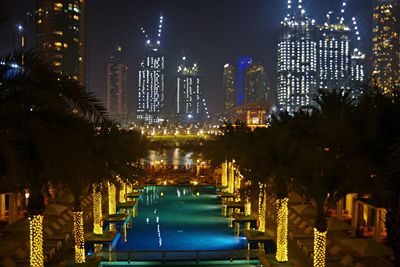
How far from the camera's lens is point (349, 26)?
145m

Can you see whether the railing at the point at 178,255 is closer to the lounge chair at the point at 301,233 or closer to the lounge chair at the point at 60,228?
the lounge chair at the point at 301,233

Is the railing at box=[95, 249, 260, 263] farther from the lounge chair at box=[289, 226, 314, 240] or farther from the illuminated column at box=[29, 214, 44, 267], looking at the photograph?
the illuminated column at box=[29, 214, 44, 267]

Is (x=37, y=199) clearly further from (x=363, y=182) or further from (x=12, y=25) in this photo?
(x=363, y=182)

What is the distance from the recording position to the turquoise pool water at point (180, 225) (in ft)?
66.8

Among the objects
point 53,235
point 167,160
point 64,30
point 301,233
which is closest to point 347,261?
point 301,233

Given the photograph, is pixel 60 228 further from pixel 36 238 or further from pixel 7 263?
pixel 36 238

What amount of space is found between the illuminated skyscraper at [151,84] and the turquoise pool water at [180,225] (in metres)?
138

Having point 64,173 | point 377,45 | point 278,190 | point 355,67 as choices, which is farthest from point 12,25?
point 355,67

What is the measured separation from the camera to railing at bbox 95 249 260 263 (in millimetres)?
16750

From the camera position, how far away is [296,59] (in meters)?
150

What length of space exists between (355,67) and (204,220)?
11389 centimetres

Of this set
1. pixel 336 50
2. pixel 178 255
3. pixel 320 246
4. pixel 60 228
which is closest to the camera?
pixel 320 246

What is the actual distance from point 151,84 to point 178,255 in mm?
160431

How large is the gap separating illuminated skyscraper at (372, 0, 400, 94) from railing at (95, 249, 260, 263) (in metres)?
73.4
